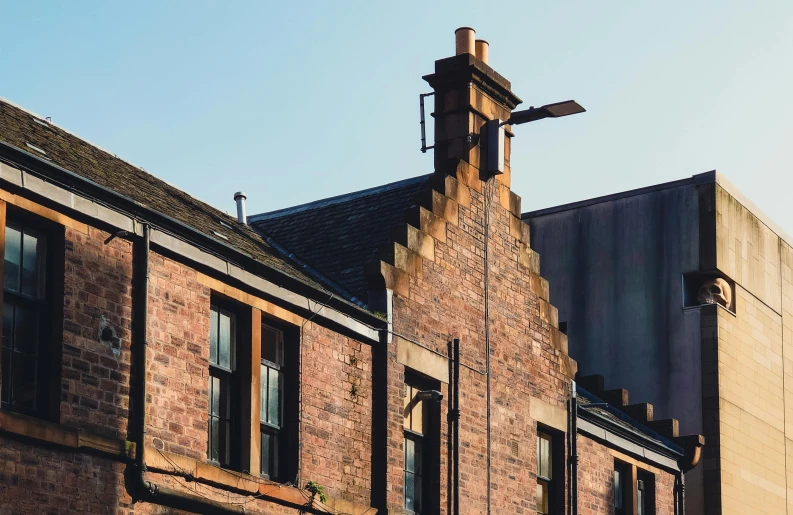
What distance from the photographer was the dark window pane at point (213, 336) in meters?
17.5

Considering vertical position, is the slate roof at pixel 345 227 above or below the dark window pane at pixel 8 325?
above

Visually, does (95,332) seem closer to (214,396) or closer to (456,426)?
(214,396)

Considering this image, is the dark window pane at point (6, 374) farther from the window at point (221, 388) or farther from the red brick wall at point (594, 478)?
the red brick wall at point (594, 478)

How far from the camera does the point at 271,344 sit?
18.6 meters

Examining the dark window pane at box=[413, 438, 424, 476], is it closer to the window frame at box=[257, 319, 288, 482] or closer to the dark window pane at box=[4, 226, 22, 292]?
the window frame at box=[257, 319, 288, 482]

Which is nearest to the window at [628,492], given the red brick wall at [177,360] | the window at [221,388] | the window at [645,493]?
the window at [645,493]

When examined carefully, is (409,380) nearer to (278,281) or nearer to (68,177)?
(278,281)

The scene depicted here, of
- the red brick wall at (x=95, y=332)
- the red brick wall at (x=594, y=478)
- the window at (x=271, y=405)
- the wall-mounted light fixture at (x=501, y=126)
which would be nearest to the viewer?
the red brick wall at (x=95, y=332)

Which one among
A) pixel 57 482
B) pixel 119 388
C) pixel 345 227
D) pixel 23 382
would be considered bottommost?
pixel 57 482

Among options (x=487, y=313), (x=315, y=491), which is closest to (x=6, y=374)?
(x=315, y=491)

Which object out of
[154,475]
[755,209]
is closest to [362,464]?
[154,475]

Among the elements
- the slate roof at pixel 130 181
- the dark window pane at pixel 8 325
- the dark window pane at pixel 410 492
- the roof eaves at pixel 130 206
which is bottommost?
the dark window pane at pixel 410 492

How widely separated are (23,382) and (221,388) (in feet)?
10.7

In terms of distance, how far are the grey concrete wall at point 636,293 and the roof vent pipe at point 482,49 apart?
1268 centimetres
